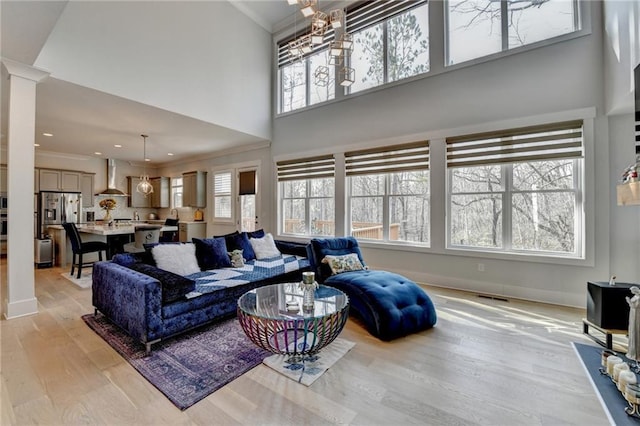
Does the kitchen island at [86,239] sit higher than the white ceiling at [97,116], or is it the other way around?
the white ceiling at [97,116]

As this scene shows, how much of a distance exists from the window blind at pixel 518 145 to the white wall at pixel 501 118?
0.56 feet

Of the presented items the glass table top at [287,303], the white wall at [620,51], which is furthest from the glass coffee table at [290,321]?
the white wall at [620,51]

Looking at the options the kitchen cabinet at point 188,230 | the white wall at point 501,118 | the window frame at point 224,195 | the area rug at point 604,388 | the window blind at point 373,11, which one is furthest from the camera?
the kitchen cabinet at point 188,230

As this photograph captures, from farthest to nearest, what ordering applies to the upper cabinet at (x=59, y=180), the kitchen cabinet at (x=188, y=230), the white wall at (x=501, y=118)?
1. the kitchen cabinet at (x=188, y=230)
2. the upper cabinet at (x=59, y=180)
3. the white wall at (x=501, y=118)

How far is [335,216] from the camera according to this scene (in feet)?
18.1

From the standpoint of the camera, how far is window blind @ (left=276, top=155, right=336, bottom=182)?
5645 millimetres

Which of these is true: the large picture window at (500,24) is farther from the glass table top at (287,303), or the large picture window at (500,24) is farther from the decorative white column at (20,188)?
the decorative white column at (20,188)

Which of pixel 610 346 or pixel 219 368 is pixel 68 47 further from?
pixel 610 346

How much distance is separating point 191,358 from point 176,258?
4.33 feet

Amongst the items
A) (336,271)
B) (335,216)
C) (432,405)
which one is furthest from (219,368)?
(335,216)

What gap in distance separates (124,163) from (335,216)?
24.9 feet

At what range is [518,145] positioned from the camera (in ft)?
12.6

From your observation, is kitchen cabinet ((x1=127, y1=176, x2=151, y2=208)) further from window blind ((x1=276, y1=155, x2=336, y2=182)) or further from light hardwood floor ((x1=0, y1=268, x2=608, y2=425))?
light hardwood floor ((x1=0, y1=268, x2=608, y2=425))

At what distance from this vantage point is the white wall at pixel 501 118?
3387 mm
